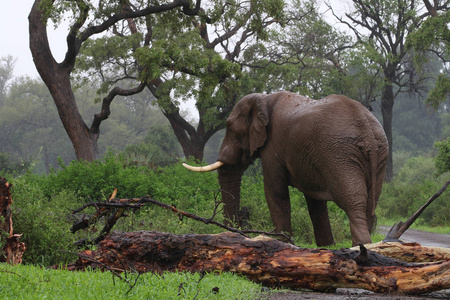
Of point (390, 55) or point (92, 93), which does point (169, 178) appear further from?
point (92, 93)

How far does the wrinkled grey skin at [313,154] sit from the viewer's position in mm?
8047

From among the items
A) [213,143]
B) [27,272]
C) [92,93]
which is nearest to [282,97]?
[27,272]

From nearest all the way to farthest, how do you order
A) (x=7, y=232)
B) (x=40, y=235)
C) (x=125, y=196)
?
(x=7, y=232), (x=40, y=235), (x=125, y=196)

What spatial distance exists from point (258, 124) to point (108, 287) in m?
5.67

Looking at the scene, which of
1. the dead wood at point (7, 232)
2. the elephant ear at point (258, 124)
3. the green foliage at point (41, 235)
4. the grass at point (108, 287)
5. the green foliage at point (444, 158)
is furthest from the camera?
the green foliage at point (444, 158)

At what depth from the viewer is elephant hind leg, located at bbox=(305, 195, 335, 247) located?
981 centimetres

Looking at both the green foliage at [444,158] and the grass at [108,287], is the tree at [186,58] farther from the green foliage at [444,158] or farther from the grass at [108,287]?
the grass at [108,287]

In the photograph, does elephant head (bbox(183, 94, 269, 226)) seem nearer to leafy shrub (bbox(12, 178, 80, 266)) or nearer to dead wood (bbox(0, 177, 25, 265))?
leafy shrub (bbox(12, 178, 80, 266))

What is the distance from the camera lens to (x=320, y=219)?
9859mm

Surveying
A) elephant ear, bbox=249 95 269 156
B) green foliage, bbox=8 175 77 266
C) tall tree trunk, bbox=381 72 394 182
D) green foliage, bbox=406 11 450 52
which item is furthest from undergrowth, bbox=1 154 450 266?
tall tree trunk, bbox=381 72 394 182

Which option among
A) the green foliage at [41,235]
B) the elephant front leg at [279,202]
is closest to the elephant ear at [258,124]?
the elephant front leg at [279,202]

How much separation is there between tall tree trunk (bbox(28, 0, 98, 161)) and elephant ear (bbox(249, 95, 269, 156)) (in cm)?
1056

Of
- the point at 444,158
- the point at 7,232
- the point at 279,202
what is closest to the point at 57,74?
the point at 279,202

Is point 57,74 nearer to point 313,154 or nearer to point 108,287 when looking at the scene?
point 313,154
